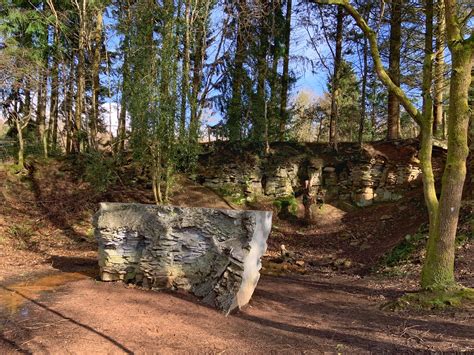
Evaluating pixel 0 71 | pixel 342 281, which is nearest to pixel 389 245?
pixel 342 281

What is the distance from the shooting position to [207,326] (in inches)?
217

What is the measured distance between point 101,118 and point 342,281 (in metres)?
14.6

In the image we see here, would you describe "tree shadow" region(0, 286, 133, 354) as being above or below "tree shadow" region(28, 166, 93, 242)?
below

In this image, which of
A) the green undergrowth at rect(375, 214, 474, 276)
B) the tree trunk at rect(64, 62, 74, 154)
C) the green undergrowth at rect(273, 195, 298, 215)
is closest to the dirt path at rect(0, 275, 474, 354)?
the green undergrowth at rect(375, 214, 474, 276)

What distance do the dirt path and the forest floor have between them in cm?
2

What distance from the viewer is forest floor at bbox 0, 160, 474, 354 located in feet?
15.6

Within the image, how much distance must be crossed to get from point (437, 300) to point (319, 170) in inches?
424

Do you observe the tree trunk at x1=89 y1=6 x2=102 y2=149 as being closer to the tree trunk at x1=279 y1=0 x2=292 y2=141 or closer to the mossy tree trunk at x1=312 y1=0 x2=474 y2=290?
the tree trunk at x1=279 y1=0 x2=292 y2=141

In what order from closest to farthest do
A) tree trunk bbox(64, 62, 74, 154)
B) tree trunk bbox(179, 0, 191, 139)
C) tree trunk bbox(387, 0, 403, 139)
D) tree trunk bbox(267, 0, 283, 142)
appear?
tree trunk bbox(179, 0, 191, 139), tree trunk bbox(387, 0, 403, 139), tree trunk bbox(64, 62, 74, 154), tree trunk bbox(267, 0, 283, 142)

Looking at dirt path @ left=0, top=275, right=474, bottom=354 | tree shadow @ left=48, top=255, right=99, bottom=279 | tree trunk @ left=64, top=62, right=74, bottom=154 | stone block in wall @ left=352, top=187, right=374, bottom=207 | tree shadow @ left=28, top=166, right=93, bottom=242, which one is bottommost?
tree shadow @ left=48, top=255, right=99, bottom=279

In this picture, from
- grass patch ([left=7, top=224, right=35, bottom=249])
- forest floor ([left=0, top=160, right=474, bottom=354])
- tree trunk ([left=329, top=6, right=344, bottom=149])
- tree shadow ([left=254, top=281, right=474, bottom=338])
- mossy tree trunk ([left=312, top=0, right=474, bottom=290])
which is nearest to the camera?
forest floor ([left=0, top=160, right=474, bottom=354])

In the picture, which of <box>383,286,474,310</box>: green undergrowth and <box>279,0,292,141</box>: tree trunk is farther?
<box>279,0,292,141</box>: tree trunk

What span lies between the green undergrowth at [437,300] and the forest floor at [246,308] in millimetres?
188

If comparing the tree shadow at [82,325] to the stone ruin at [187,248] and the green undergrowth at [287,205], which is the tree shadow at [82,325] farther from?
the green undergrowth at [287,205]
